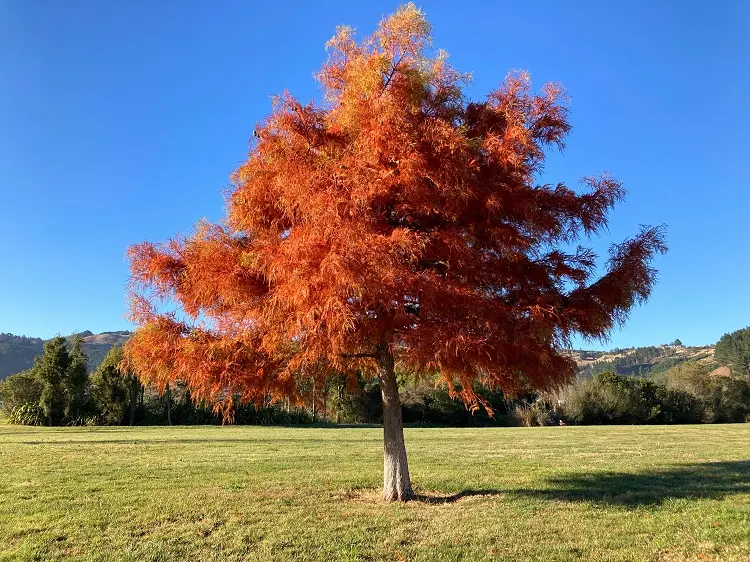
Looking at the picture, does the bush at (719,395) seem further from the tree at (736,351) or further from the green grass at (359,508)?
the tree at (736,351)

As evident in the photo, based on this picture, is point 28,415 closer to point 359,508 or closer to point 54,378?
point 54,378

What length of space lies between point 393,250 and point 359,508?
16.3ft

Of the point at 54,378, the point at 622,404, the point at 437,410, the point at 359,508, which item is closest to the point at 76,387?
the point at 54,378

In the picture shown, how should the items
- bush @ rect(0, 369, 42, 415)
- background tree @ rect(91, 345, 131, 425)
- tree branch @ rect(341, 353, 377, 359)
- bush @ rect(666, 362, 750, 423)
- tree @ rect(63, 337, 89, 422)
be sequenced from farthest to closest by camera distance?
bush @ rect(666, 362, 750, 423)
bush @ rect(0, 369, 42, 415)
background tree @ rect(91, 345, 131, 425)
tree @ rect(63, 337, 89, 422)
tree branch @ rect(341, 353, 377, 359)

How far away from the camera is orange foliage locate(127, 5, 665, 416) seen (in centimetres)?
750

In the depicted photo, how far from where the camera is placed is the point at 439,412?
47.8 m

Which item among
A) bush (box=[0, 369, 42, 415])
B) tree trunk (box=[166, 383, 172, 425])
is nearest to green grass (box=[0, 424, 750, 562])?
tree trunk (box=[166, 383, 172, 425])

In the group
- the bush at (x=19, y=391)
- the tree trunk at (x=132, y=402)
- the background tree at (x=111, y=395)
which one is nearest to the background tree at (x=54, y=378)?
the background tree at (x=111, y=395)

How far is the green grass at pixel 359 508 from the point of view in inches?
272

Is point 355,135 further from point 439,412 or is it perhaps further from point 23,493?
point 439,412

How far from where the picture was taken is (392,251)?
7.12 metres

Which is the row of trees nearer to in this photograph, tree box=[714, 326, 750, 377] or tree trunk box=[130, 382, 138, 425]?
tree trunk box=[130, 382, 138, 425]

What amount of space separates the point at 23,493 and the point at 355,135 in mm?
9398

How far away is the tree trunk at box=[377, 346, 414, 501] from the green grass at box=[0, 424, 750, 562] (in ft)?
1.30
